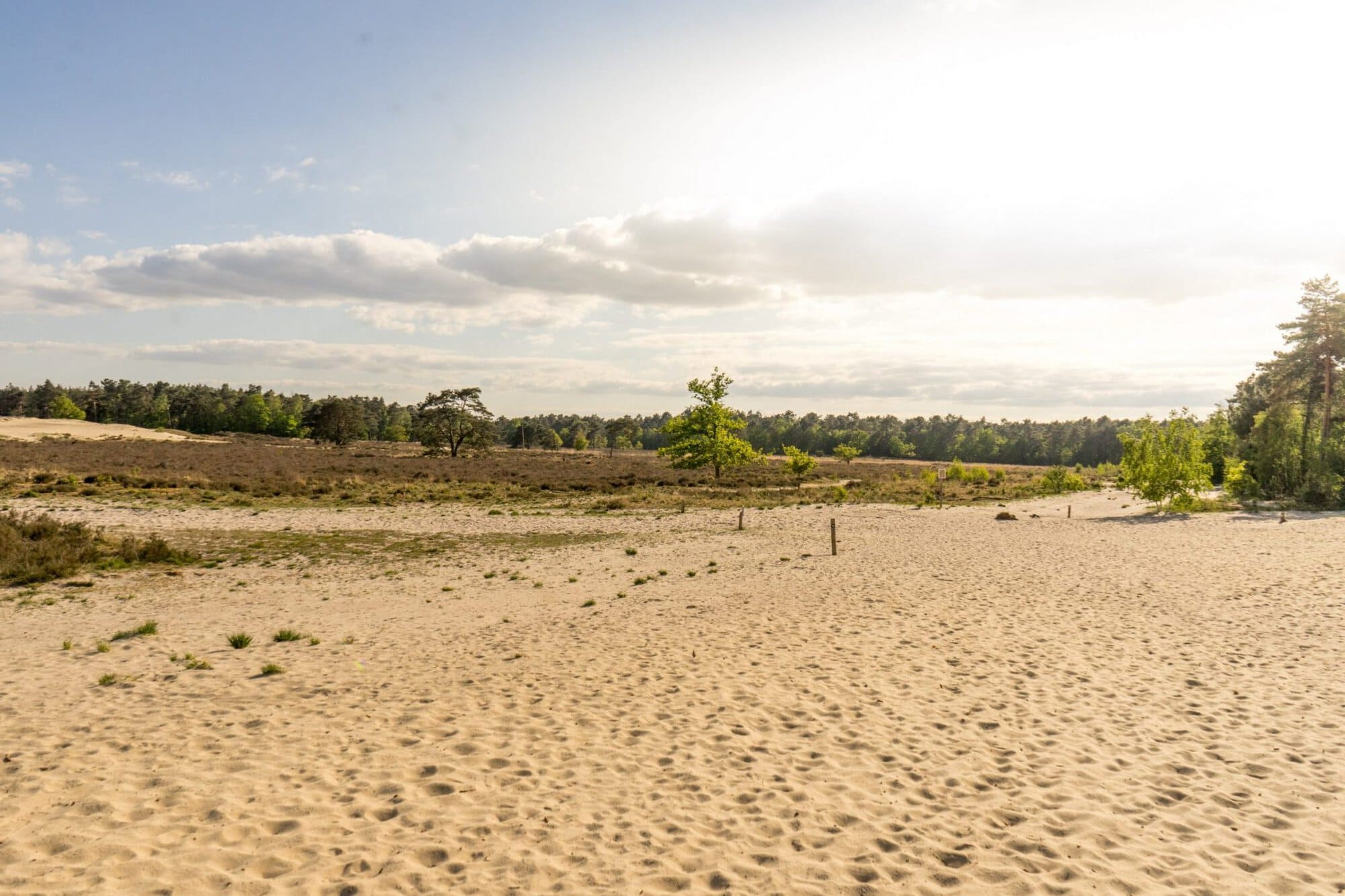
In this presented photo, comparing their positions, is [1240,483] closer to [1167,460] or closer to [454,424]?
[1167,460]

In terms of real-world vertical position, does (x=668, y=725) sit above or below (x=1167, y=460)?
below

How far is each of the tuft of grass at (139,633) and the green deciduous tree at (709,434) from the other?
130 feet

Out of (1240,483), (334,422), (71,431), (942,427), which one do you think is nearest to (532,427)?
(334,422)

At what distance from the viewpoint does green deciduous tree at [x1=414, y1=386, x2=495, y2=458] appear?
79125mm

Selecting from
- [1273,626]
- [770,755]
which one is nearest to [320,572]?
[770,755]

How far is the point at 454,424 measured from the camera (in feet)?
261

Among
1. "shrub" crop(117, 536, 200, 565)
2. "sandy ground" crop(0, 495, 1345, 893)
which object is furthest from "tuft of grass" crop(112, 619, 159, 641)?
"shrub" crop(117, 536, 200, 565)

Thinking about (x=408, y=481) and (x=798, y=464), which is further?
(x=798, y=464)

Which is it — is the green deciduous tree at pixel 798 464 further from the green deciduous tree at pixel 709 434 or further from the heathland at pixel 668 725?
the heathland at pixel 668 725

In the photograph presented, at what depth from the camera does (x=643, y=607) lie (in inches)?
675

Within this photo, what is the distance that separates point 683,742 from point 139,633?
1224cm

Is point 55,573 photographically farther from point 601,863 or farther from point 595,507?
point 595,507

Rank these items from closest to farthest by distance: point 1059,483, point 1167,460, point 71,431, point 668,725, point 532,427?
point 668,725 → point 1167,460 → point 1059,483 → point 71,431 → point 532,427

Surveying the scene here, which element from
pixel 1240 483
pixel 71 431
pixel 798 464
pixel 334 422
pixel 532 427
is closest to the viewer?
pixel 1240 483
